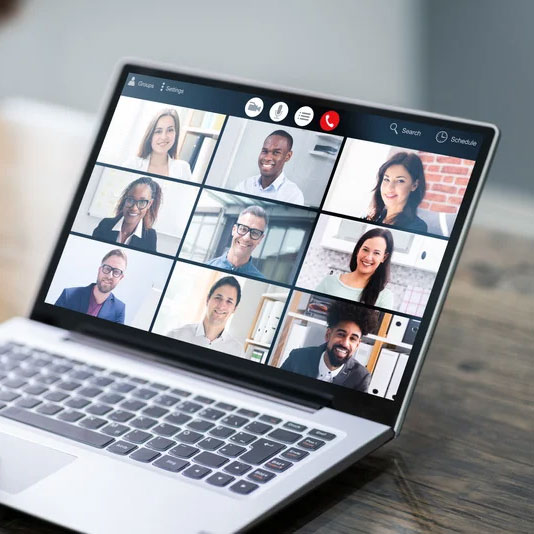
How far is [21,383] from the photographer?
0.69m

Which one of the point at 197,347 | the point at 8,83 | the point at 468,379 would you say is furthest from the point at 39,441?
the point at 8,83

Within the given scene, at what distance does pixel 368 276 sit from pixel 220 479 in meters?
0.23

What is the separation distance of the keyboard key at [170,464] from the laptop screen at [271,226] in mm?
155

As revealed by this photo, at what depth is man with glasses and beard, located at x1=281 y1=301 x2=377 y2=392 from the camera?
70 cm

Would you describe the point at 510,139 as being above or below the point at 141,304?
above

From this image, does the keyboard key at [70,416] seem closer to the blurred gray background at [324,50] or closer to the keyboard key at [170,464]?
the keyboard key at [170,464]

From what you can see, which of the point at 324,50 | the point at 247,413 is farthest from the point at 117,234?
the point at 324,50

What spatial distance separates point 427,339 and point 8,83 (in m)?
3.14

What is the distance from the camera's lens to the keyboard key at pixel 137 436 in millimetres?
613

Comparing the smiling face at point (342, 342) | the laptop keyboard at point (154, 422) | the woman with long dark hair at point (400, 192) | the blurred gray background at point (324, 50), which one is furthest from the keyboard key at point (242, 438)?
the blurred gray background at point (324, 50)

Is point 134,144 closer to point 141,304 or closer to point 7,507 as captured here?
point 141,304

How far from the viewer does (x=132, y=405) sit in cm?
67

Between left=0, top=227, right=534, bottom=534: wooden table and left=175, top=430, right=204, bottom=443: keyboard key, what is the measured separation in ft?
0.27

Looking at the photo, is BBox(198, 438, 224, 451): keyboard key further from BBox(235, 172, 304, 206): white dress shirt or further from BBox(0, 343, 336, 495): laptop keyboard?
BBox(235, 172, 304, 206): white dress shirt
